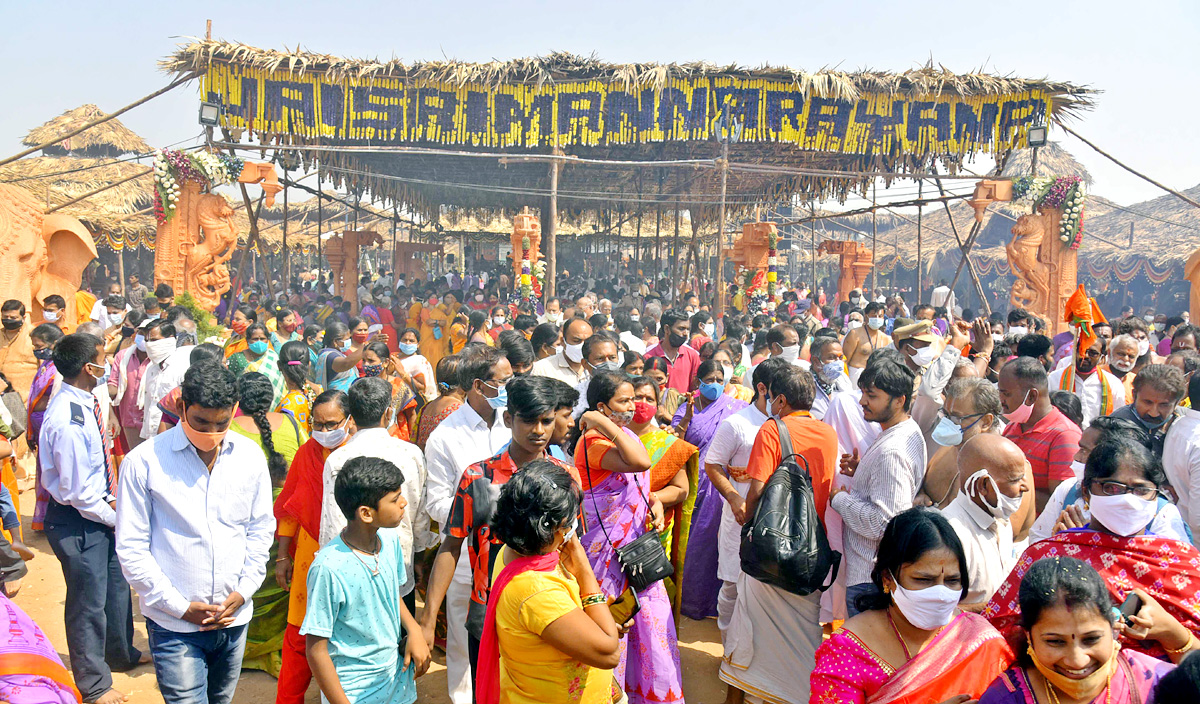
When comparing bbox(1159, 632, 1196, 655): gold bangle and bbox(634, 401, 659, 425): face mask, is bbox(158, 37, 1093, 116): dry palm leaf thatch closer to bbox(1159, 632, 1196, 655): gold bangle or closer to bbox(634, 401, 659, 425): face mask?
bbox(634, 401, 659, 425): face mask

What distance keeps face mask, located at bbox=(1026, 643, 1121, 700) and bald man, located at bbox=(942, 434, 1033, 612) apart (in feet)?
3.13

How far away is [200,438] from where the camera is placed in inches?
117

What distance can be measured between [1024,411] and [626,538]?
2415 mm

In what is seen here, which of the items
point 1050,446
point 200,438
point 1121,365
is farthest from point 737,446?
point 1121,365

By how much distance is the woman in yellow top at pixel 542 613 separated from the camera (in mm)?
2250

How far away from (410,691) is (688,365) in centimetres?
434

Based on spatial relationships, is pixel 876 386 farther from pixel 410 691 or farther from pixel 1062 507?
pixel 410 691

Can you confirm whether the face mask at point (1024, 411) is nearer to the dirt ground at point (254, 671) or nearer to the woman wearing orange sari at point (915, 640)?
the dirt ground at point (254, 671)

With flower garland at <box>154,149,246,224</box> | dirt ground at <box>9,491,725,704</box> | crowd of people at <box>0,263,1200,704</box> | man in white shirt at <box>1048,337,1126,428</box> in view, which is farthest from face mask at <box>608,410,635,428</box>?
flower garland at <box>154,149,246,224</box>

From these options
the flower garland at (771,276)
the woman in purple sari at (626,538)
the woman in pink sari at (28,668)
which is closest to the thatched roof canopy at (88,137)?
the flower garland at (771,276)

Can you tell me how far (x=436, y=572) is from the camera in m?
3.30

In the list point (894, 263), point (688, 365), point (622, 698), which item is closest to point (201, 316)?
point (688, 365)

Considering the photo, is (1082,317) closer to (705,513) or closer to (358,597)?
(705,513)

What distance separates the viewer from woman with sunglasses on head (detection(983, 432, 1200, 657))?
7.95 ft
